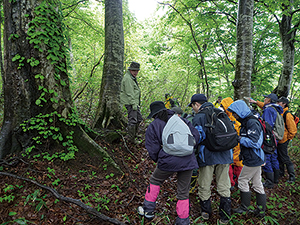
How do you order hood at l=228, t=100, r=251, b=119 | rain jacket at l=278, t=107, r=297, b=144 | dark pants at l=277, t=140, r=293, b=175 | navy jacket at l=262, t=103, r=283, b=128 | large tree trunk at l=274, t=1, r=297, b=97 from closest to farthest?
hood at l=228, t=100, r=251, b=119
navy jacket at l=262, t=103, r=283, b=128
rain jacket at l=278, t=107, r=297, b=144
dark pants at l=277, t=140, r=293, b=175
large tree trunk at l=274, t=1, r=297, b=97

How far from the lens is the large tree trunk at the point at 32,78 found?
341 centimetres

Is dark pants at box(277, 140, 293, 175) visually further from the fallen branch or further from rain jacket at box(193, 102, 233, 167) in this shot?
the fallen branch

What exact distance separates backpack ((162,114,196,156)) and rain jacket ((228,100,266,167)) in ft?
4.66

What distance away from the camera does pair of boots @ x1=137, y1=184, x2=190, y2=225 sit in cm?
297

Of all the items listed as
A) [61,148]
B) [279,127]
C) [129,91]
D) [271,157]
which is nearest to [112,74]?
[129,91]

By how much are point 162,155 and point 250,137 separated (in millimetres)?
1923

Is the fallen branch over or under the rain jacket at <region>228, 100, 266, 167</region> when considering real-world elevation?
under

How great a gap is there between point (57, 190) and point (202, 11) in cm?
865

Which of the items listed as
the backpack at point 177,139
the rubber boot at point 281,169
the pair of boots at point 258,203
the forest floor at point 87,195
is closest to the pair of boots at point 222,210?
the forest floor at point 87,195

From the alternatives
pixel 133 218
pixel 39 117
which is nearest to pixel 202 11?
pixel 39 117

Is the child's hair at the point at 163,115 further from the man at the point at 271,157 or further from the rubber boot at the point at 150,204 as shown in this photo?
the man at the point at 271,157

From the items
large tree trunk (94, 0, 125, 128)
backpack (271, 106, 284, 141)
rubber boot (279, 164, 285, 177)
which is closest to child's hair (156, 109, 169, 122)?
large tree trunk (94, 0, 125, 128)

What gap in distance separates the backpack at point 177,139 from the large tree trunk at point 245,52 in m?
3.31

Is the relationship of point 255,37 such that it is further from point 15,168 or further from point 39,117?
point 15,168
